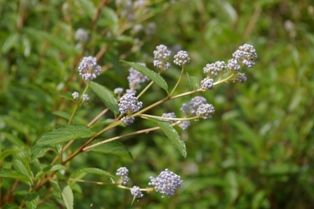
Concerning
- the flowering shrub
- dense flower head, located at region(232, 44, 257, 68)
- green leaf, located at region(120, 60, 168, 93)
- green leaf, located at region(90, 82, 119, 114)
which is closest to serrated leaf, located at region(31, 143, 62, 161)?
the flowering shrub

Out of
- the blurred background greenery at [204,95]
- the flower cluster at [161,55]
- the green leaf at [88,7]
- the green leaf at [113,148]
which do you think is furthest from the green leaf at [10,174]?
the green leaf at [88,7]

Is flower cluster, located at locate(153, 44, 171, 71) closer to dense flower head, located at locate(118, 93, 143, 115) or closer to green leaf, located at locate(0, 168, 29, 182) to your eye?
dense flower head, located at locate(118, 93, 143, 115)

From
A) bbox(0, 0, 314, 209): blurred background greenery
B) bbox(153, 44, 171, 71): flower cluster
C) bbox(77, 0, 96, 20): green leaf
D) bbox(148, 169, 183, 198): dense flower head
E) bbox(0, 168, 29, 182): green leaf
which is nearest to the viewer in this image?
bbox(148, 169, 183, 198): dense flower head

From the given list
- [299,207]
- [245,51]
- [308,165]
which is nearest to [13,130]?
[245,51]

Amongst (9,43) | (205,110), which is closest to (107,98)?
(205,110)

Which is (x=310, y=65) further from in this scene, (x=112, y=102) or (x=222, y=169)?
(x=112, y=102)

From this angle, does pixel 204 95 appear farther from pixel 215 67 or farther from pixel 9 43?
pixel 215 67
